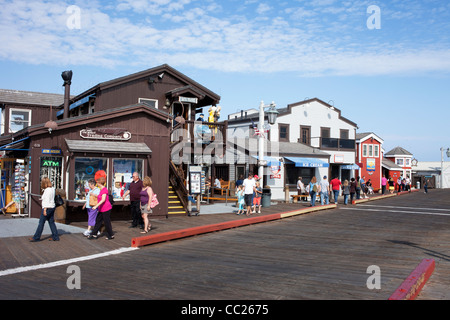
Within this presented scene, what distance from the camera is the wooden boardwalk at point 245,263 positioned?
6579mm

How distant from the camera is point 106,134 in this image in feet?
50.6

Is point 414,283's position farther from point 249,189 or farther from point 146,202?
point 249,189

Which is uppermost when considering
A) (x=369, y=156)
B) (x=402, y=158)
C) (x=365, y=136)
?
(x=365, y=136)

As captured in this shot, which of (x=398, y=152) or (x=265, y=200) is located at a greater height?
(x=398, y=152)

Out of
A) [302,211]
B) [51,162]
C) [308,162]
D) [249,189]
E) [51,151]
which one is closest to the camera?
[51,151]

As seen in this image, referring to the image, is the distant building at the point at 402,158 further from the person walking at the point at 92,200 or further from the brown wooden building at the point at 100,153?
the person walking at the point at 92,200

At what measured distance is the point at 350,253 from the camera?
1004 centimetres

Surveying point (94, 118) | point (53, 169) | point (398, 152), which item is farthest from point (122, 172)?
point (398, 152)

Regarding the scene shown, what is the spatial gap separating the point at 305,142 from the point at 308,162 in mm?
5822

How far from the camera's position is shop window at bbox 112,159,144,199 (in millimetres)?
15355

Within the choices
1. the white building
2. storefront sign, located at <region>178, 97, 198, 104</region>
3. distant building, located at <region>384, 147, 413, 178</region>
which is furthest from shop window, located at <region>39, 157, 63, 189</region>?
distant building, located at <region>384, 147, 413, 178</region>
